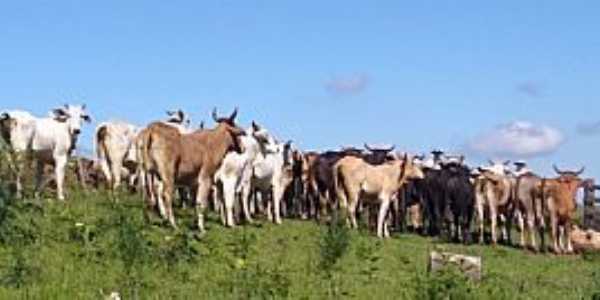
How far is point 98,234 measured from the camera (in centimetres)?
1900

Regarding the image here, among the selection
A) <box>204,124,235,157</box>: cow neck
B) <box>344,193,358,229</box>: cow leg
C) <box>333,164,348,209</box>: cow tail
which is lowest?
<box>344,193,358,229</box>: cow leg

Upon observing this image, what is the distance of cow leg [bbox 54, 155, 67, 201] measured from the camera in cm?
2580

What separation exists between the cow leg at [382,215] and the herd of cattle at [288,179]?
2.2 inches

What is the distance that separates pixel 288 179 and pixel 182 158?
9.53 metres

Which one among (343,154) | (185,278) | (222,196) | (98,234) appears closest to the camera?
(185,278)

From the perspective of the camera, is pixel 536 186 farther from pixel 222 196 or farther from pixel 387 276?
pixel 387 276

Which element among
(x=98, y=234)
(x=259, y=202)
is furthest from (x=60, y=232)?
(x=259, y=202)

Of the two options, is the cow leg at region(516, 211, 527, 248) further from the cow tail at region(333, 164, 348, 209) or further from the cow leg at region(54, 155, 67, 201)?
the cow leg at region(54, 155, 67, 201)

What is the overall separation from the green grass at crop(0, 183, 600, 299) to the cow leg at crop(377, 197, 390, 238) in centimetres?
424

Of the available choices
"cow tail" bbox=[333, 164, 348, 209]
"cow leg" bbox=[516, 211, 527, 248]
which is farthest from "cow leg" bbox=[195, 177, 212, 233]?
"cow leg" bbox=[516, 211, 527, 248]

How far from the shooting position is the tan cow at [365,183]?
102 ft

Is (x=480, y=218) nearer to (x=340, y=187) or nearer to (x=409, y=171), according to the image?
(x=409, y=171)

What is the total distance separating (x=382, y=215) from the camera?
30.4 metres

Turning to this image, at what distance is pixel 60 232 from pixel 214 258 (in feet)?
7.84
